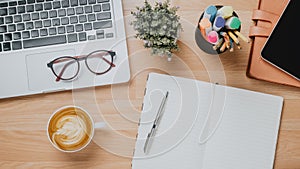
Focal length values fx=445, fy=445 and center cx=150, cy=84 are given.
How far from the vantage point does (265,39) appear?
0.96 m

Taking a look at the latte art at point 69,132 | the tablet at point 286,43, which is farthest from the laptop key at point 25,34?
the tablet at point 286,43

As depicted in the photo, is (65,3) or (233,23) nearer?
(233,23)

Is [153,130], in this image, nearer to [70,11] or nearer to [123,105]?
[123,105]

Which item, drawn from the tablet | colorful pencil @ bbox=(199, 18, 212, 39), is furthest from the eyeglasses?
the tablet

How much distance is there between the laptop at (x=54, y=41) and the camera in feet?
3.20

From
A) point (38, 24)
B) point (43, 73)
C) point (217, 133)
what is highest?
point (38, 24)

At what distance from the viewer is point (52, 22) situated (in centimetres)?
98

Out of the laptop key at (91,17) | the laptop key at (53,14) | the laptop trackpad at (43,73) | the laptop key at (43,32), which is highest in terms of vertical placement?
the laptop key at (53,14)

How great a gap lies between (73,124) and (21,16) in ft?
0.88

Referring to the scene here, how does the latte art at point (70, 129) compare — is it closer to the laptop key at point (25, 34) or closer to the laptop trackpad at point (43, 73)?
the laptop trackpad at point (43, 73)

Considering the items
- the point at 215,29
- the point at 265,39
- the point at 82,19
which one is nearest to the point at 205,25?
the point at 215,29

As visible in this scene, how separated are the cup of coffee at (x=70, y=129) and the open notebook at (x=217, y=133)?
11 cm

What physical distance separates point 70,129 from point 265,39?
461 millimetres

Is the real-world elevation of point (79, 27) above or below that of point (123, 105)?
above
